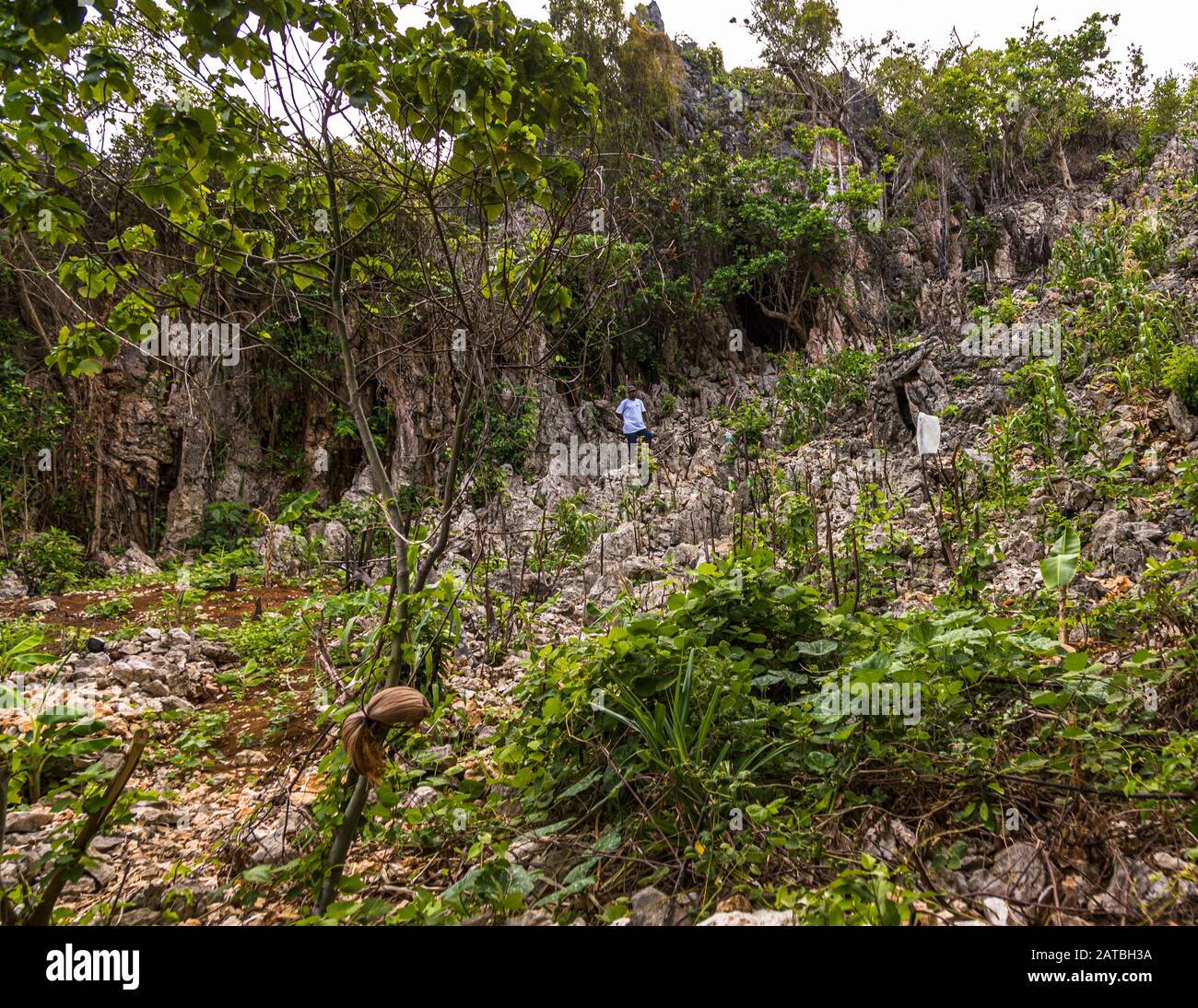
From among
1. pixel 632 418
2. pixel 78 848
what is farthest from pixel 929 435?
pixel 78 848

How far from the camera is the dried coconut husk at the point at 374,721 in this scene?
167 centimetres

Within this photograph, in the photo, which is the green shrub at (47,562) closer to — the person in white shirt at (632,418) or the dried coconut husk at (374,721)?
the dried coconut husk at (374,721)

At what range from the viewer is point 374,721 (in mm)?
1686

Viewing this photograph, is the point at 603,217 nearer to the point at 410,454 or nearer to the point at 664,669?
the point at 664,669

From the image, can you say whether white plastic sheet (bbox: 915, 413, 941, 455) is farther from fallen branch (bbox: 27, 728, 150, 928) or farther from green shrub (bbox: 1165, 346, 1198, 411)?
fallen branch (bbox: 27, 728, 150, 928)

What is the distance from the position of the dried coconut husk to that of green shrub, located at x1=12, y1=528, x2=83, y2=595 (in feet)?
24.4

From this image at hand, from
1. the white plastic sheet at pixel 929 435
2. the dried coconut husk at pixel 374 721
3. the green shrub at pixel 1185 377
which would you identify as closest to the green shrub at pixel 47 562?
the dried coconut husk at pixel 374 721

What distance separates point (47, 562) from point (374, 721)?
320 inches

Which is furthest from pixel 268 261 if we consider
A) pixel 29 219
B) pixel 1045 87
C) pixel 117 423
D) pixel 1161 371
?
pixel 1045 87

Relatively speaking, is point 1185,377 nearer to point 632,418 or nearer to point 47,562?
point 632,418

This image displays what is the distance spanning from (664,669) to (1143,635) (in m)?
2.01

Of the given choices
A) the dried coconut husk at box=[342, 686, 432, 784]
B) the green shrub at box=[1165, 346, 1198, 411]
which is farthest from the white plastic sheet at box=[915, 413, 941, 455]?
the dried coconut husk at box=[342, 686, 432, 784]

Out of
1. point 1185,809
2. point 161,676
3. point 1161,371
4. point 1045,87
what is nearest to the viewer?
point 1185,809
